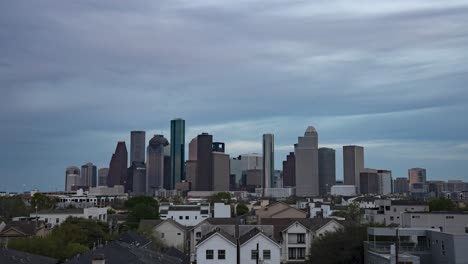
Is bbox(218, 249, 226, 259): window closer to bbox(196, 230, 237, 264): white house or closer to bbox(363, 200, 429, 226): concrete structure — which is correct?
bbox(196, 230, 237, 264): white house

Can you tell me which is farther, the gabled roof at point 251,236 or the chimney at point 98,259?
the gabled roof at point 251,236

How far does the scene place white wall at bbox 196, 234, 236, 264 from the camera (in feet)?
211

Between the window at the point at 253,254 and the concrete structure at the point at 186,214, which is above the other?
the concrete structure at the point at 186,214

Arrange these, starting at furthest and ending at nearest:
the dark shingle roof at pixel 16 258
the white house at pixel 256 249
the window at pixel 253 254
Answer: the white house at pixel 256 249, the window at pixel 253 254, the dark shingle roof at pixel 16 258

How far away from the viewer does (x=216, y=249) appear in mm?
64625

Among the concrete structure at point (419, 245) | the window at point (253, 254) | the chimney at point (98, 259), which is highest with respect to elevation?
the chimney at point (98, 259)

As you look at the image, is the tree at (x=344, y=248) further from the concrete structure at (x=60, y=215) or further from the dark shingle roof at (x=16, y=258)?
the concrete structure at (x=60, y=215)

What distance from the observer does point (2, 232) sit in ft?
258

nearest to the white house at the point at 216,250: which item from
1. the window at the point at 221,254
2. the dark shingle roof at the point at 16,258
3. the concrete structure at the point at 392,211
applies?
the window at the point at 221,254

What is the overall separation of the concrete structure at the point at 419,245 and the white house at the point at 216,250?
15.4 metres

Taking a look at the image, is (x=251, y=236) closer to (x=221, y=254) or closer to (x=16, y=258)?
(x=221, y=254)

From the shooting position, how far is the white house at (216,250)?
64.5 meters

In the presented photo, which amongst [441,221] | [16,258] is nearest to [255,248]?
[16,258]

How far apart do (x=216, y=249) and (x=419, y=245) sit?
21.9m
